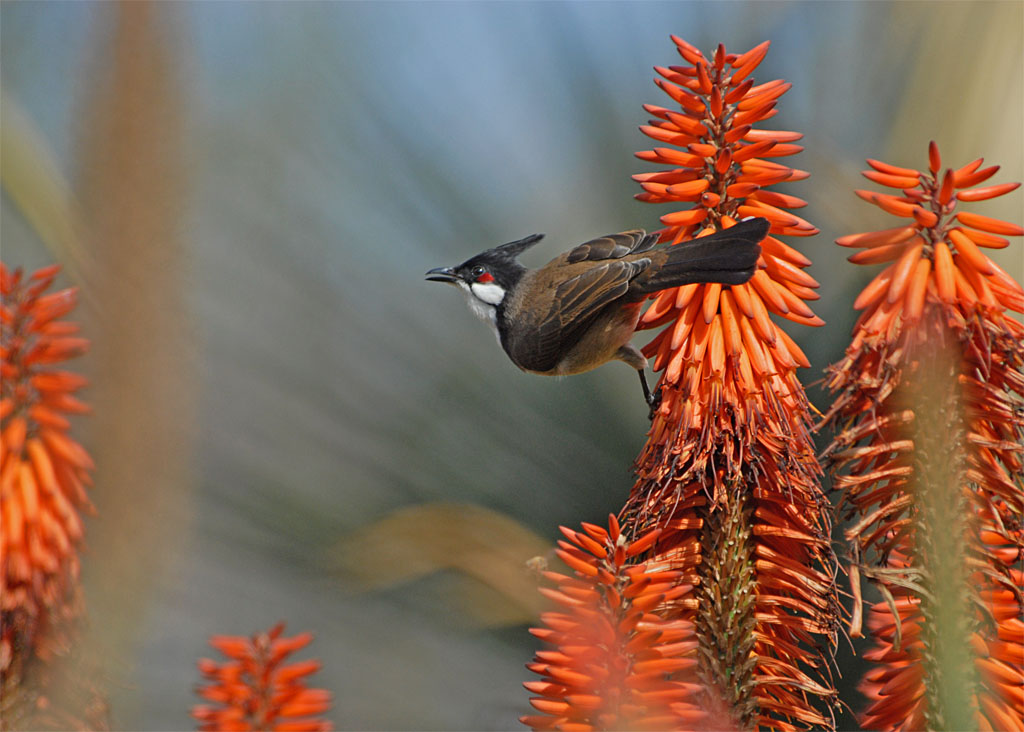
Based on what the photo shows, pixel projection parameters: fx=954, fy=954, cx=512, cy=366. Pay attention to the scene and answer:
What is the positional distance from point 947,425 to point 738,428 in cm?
44

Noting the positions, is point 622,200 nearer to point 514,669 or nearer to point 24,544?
point 514,669

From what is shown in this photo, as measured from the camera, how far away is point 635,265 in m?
2.62

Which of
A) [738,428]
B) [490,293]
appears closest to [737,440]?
[738,428]

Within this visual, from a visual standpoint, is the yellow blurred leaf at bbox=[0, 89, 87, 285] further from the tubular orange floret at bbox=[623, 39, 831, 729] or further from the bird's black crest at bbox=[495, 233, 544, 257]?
the bird's black crest at bbox=[495, 233, 544, 257]

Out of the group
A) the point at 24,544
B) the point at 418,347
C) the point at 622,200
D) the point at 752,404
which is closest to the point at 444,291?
the point at 418,347

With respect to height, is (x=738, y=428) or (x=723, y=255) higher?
(x=723, y=255)

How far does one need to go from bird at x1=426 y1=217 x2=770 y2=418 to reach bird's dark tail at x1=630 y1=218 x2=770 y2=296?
886 mm

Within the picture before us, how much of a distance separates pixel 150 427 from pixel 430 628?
9.10 feet

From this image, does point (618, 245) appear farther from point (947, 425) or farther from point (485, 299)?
point (947, 425)

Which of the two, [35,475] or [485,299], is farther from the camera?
[485,299]

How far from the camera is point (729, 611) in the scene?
1198mm

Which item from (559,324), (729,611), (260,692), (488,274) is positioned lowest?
(260,692)

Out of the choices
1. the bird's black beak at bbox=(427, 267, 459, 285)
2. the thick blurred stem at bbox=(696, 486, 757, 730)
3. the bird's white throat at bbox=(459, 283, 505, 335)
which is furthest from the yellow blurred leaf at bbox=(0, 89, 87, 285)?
the bird's white throat at bbox=(459, 283, 505, 335)

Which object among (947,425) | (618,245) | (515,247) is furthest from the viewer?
(515,247)
